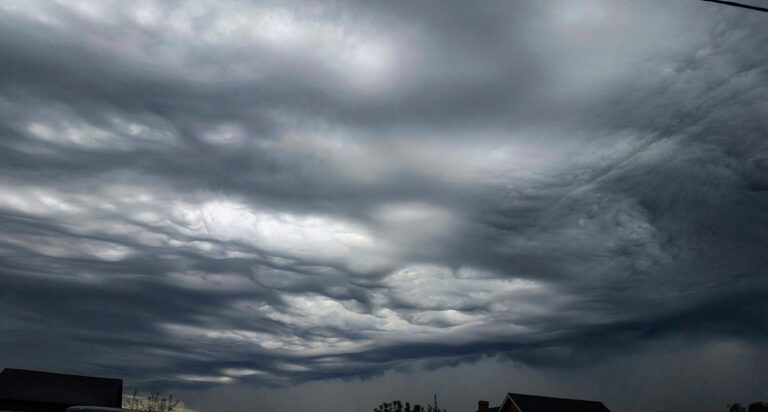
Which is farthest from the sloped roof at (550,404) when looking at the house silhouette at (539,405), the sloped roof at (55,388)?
the sloped roof at (55,388)

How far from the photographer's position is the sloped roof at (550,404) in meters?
65.1

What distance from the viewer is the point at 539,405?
66.4 metres

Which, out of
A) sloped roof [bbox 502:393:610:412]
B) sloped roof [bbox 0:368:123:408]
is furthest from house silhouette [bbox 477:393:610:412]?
sloped roof [bbox 0:368:123:408]

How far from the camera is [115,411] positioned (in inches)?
1275

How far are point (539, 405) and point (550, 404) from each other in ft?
7.05

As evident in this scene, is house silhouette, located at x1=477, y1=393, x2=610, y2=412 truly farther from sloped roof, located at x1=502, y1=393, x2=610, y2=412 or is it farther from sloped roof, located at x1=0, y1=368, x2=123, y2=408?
sloped roof, located at x1=0, y1=368, x2=123, y2=408

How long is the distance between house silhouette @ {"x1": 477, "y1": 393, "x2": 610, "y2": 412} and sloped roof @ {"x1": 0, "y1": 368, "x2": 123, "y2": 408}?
45.9 meters

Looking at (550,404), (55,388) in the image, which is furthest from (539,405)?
(55,388)

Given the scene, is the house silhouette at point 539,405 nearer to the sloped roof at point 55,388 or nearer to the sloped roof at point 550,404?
the sloped roof at point 550,404

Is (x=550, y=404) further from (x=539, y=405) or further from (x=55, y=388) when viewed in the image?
(x=55, y=388)

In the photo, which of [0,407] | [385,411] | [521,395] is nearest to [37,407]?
[0,407]

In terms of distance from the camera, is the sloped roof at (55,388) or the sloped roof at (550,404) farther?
the sloped roof at (55,388)

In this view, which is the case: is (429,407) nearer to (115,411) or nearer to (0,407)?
(0,407)

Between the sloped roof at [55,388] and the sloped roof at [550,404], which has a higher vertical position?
the sloped roof at [55,388]
